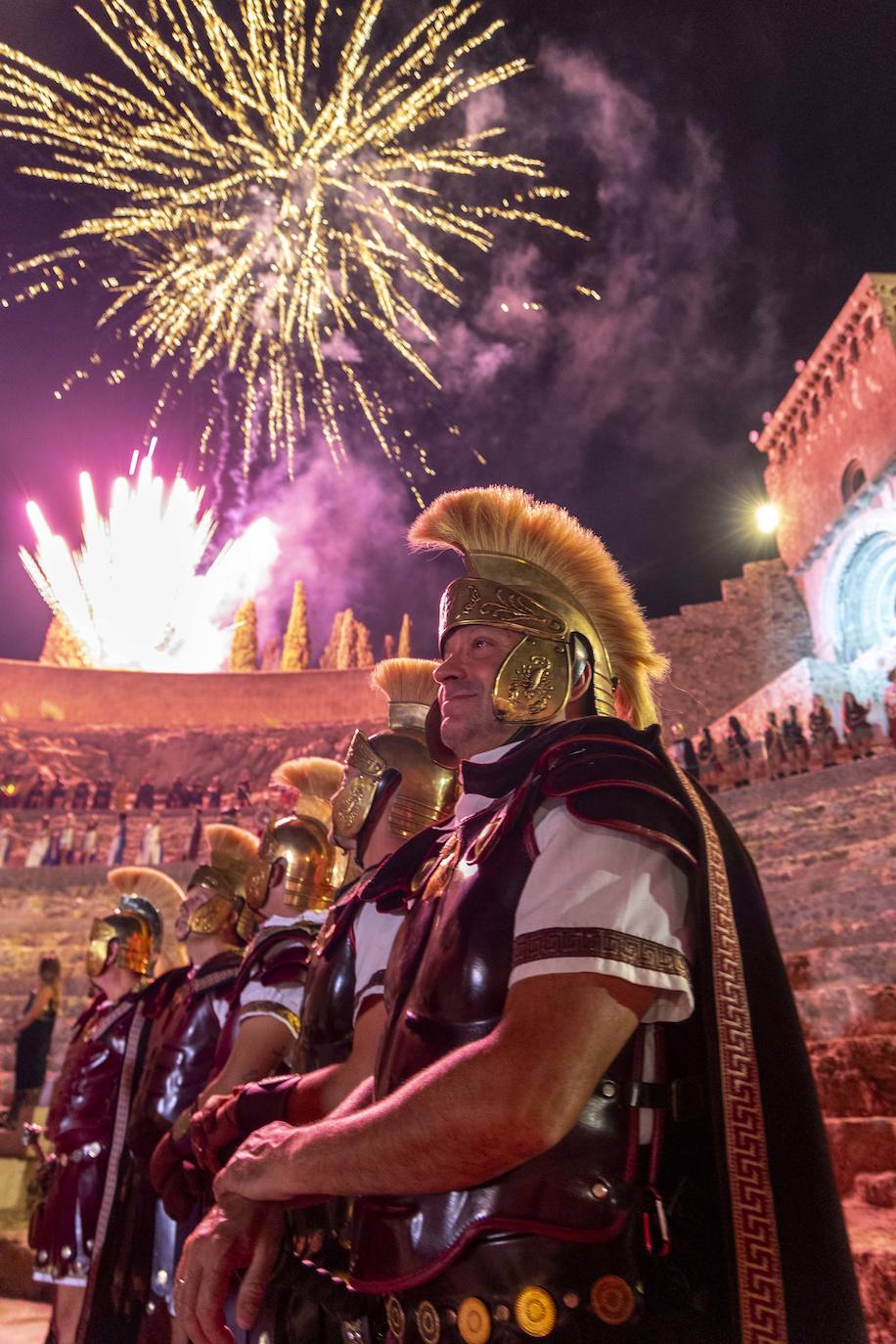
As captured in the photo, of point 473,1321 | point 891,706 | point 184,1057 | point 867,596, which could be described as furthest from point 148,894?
point 867,596

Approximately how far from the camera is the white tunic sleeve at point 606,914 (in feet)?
4.24

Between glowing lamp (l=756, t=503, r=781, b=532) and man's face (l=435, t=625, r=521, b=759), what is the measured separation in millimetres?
31393

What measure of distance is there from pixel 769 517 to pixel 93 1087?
31.2 meters

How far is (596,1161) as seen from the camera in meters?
1.30

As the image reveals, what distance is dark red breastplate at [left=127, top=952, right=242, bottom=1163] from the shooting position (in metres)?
4.00

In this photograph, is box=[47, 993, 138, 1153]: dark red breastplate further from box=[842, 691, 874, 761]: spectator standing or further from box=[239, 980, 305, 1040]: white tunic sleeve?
box=[842, 691, 874, 761]: spectator standing

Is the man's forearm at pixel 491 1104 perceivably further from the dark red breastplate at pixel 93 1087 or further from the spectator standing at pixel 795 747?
the spectator standing at pixel 795 747

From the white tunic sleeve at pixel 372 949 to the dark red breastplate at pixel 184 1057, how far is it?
6.28 feet

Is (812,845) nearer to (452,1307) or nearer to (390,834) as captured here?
(390,834)

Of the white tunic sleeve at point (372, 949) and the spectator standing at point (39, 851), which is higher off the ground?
the spectator standing at point (39, 851)

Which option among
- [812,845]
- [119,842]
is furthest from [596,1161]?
[119,842]

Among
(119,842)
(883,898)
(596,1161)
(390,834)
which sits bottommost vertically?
(596,1161)

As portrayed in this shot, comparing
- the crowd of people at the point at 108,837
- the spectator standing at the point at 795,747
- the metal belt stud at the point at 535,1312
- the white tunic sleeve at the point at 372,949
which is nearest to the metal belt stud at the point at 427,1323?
the metal belt stud at the point at 535,1312

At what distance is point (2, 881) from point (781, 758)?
15.3m
